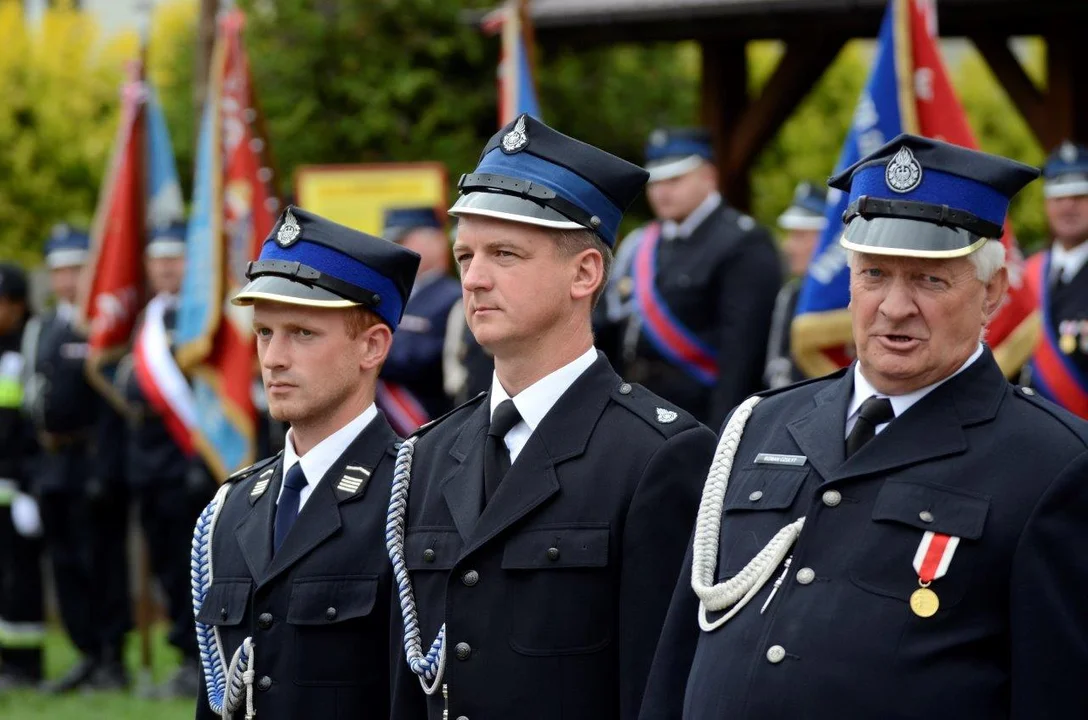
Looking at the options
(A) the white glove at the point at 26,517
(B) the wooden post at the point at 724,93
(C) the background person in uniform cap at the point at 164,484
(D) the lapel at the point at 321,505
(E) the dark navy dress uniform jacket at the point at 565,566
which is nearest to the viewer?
(E) the dark navy dress uniform jacket at the point at 565,566

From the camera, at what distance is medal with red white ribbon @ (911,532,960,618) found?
10.6ft

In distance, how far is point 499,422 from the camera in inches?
155

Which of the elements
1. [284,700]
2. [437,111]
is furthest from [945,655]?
[437,111]

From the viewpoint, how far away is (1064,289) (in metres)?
8.19

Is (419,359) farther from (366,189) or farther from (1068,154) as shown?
(1068,154)

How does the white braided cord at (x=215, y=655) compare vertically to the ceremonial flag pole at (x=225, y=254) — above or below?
below

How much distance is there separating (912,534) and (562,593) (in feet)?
2.50

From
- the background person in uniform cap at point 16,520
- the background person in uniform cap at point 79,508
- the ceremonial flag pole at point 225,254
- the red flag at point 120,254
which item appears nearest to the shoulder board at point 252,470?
the ceremonial flag pole at point 225,254

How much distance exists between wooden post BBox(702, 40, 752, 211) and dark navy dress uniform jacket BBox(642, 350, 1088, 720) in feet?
29.0

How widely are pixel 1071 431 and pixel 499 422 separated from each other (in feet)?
3.91

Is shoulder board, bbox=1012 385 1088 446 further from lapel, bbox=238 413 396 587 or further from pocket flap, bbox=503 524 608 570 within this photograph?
lapel, bbox=238 413 396 587

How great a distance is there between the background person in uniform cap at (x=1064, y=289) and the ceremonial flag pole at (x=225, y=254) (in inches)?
157

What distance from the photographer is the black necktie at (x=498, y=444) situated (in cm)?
391

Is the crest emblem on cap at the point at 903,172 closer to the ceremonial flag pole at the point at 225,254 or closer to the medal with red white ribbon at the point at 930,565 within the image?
the medal with red white ribbon at the point at 930,565
